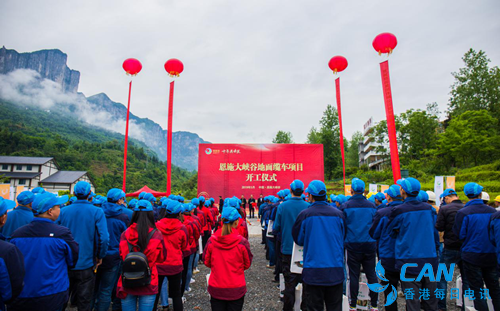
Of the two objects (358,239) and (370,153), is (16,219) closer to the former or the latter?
(358,239)

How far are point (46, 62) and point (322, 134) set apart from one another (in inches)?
6227

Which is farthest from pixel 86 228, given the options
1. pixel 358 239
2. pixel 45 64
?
pixel 45 64

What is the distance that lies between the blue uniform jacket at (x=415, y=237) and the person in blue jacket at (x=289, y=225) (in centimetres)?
120

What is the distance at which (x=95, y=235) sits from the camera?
3.15m

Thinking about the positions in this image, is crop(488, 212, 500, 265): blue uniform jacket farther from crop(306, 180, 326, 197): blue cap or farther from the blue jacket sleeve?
the blue jacket sleeve

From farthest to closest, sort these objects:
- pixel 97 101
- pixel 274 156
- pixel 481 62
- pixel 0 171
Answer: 1. pixel 97 101
2. pixel 0 171
3. pixel 481 62
4. pixel 274 156

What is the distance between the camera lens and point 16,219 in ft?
11.1

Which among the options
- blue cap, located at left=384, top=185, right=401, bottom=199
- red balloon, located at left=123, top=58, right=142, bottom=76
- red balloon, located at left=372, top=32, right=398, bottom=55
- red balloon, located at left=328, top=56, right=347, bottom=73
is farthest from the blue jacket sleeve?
red balloon, located at left=328, top=56, right=347, bottom=73

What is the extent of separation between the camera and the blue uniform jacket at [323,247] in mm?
2598

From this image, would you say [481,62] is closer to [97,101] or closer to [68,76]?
[68,76]

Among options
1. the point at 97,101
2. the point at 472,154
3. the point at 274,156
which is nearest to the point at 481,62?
the point at 472,154

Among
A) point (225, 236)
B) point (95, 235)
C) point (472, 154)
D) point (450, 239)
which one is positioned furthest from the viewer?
point (472, 154)

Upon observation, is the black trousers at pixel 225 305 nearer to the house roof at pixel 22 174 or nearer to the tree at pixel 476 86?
the tree at pixel 476 86

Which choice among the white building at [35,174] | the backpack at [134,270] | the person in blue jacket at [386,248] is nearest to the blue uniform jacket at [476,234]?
the person in blue jacket at [386,248]
